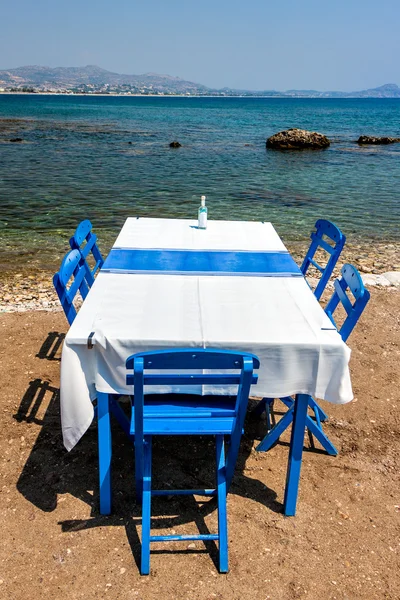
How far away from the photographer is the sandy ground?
9.68 ft

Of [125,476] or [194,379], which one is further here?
[125,476]

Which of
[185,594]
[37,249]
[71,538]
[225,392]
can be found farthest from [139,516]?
[37,249]

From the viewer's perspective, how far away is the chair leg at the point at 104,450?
10.5ft

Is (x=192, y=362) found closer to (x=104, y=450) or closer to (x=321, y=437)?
(x=104, y=450)

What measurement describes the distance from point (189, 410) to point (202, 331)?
1.76 ft

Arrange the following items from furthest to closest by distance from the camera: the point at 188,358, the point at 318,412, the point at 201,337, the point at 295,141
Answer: the point at 295,141 → the point at 318,412 → the point at 201,337 → the point at 188,358

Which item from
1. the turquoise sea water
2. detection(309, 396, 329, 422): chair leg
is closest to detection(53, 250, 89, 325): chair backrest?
detection(309, 396, 329, 422): chair leg

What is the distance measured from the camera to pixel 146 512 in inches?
122

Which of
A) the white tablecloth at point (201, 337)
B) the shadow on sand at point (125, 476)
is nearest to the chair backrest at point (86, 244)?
the white tablecloth at point (201, 337)

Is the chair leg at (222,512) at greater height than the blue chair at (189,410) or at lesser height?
lesser

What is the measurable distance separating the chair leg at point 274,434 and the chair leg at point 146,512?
1.08m

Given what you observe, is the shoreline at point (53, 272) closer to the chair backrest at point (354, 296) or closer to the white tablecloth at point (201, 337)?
the white tablecloth at point (201, 337)

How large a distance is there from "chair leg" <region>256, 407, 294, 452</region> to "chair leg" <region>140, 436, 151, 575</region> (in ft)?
3.54

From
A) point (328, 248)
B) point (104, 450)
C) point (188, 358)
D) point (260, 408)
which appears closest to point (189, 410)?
point (104, 450)
